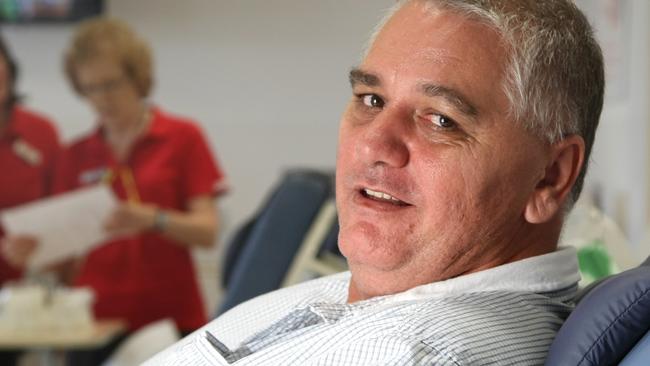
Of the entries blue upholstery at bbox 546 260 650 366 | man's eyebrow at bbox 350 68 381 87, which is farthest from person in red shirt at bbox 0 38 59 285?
blue upholstery at bbox 546 260 650 366

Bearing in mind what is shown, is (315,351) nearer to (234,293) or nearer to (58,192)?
(234,293)

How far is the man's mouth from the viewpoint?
1.31m

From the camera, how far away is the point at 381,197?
52.3 inches

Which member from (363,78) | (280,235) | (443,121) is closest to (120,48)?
(280,235)

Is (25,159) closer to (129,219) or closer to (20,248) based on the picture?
(20,248)

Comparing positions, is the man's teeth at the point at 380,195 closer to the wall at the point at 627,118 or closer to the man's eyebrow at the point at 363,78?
the man's eyebrow at the point at 363,78

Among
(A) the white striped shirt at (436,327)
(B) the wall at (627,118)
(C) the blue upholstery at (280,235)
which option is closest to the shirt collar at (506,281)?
(A) the white striped shirt at (436,327)

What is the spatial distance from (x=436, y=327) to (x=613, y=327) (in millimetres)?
175

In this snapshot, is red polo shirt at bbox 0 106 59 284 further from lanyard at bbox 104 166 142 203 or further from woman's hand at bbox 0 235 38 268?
lanyard at bbox 104 166 142 203

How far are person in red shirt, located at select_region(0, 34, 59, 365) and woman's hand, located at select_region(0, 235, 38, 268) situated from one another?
0.09m

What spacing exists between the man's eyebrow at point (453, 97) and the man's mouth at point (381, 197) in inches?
5.2

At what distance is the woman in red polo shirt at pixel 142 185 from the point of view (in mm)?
3666

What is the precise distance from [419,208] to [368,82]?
0.19 metres

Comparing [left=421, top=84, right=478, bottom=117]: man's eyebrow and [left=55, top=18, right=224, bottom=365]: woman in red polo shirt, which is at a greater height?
Answer: [left=421, top=84, right=478, bottom=117]: man's eyebrow
